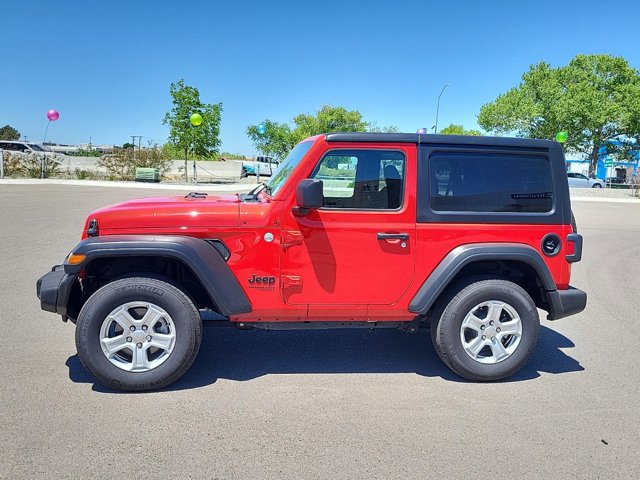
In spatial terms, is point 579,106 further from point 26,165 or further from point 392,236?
point 392,236

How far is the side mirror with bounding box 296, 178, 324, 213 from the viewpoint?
3611mm

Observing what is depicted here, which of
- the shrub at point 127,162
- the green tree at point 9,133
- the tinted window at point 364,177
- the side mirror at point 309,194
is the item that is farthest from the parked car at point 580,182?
the green tree at point 9,133

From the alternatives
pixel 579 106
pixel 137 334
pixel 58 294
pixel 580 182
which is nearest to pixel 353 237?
pixel 137 334

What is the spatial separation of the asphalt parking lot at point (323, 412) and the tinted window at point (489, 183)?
141cm

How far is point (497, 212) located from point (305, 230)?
153 centimetres

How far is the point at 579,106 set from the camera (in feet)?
145

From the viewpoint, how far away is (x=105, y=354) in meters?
3.66

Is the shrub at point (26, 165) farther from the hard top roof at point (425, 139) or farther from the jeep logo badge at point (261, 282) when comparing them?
the hard top roof at point (425, 139)

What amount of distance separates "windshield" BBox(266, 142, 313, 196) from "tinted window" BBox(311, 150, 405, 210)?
24cm

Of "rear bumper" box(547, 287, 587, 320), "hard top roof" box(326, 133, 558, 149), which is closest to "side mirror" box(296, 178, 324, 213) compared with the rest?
"hard top roof" box(326, 133, 558, 149)

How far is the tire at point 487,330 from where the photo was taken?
396cm

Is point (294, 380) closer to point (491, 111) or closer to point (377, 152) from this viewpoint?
point (377, 152)

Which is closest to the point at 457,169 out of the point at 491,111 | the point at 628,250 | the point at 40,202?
the point at 628,250

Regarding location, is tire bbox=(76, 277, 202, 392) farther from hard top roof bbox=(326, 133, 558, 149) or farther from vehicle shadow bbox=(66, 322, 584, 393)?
hard top roof bbox=(326, 133, 558, 149)
